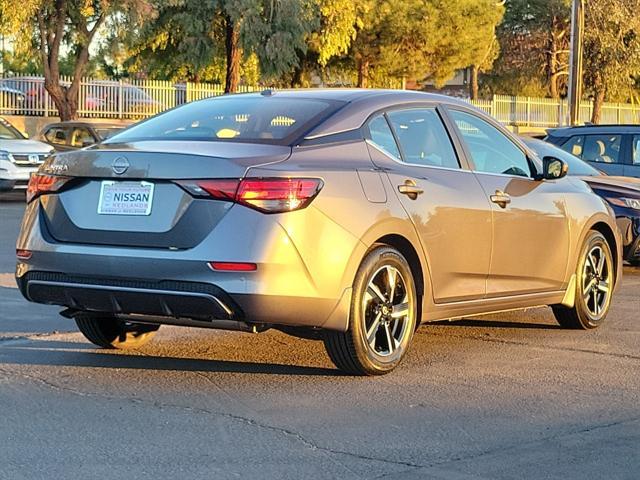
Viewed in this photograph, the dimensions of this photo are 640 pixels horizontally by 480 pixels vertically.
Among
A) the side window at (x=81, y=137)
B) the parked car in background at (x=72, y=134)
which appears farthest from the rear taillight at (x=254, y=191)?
the side window at (x=81, y=137)

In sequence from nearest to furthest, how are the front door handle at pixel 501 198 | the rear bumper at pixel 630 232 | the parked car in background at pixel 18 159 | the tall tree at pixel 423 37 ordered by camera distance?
the front door handle at pixel 501 198 < the rear bumper at pixel 630 232 < the parked car in background at pixel 18 159 < the tall tree at pixel 423 37

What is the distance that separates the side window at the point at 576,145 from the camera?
48.7ft

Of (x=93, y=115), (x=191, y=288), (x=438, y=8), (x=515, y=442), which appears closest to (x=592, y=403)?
(x=515, y=442)

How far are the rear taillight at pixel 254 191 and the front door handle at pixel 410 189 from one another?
36.9 inches

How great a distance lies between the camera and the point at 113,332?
7.32m

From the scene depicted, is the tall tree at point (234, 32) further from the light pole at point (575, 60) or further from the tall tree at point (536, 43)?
the tall tree at point (536, 43)

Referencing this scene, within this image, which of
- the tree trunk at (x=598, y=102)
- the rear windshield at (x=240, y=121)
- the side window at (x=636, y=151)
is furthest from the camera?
the tree trunk at (x=598, y=102)

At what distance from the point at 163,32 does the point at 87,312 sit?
30527 mm

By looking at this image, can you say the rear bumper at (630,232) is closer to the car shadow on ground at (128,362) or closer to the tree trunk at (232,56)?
the car shadow on ground at (128,362)

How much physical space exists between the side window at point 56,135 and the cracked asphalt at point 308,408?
17.0m

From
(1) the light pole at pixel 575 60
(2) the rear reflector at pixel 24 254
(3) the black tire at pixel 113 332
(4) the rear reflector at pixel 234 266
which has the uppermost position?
(1) the light pole at pixel 575 60

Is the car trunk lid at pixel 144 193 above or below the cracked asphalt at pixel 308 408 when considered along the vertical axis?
above

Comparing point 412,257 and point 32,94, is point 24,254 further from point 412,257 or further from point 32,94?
point 32,94

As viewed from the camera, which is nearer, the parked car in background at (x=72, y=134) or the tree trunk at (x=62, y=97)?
the parked car in background at (x=72, y=134)
